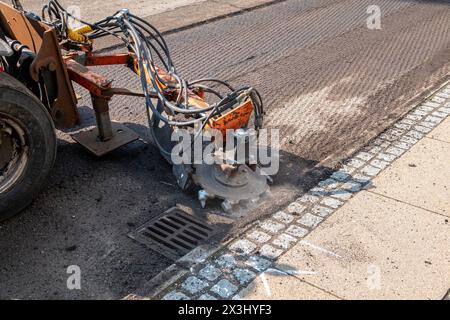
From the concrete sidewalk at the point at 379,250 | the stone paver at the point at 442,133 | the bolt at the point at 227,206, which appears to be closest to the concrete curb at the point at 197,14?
the bolt at the point at 227,206

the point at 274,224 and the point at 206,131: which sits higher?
the point at 206,131

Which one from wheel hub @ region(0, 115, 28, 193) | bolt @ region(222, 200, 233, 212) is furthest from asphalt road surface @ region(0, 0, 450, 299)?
wheel hub @ region(0, 115, 28, 193)

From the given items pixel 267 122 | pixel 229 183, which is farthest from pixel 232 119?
pixel 267 122

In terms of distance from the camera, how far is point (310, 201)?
457 cm

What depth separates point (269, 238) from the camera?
412cm

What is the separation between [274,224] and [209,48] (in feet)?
14.5

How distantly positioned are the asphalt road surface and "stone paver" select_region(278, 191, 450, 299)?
22.4 inches

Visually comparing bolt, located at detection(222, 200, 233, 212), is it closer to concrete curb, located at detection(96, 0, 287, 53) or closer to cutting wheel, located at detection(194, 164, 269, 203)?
cutting wheel, located at detection(194, 164, 269, 203)

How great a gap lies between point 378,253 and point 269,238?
806 millimetres

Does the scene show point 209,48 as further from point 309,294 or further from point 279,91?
point 309,294

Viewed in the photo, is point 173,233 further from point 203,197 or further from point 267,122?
point 267,122

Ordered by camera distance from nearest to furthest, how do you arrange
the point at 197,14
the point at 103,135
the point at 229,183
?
1. the point at 229,183
2. the point at 103,135
3. the point at 197,14

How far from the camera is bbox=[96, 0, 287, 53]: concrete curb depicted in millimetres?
9016
